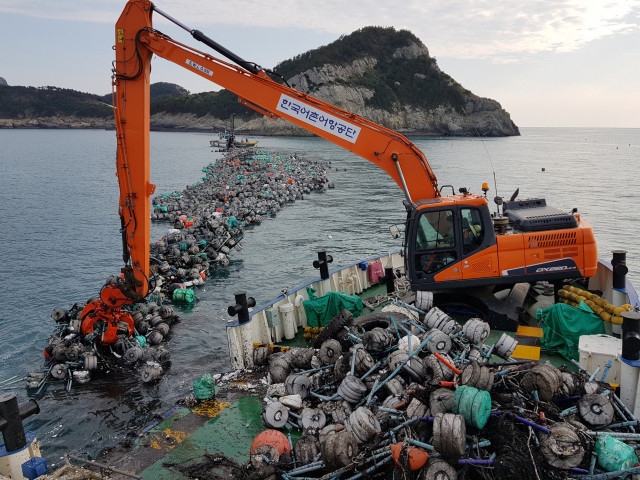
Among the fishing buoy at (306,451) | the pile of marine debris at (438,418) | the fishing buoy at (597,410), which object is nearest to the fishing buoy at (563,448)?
the pile of marine debris at (438,418)

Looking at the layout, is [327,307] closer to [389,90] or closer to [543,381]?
[543,381]

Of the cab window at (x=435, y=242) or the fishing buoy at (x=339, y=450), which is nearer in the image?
the fishing buoy at (x=339, y=450)

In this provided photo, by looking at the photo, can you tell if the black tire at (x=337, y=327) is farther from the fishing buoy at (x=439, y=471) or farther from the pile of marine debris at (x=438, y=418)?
the fishing buoy at (x=439, y=471)

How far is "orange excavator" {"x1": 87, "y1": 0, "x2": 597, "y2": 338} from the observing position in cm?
945

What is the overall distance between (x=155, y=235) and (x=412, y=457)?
2743 centimetres

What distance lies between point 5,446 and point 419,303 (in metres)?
7.16

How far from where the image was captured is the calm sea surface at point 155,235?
428 inches

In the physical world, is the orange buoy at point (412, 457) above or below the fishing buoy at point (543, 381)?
below

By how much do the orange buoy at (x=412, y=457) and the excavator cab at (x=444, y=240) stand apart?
15.3ft

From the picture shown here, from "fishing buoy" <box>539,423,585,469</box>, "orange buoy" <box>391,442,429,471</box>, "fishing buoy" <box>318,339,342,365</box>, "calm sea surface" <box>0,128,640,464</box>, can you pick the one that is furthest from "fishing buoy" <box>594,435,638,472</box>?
"calm sea surface" <box>0,128,640,464</box>

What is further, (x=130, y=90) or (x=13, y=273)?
(x=13, y=273)

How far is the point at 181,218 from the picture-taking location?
29.2m

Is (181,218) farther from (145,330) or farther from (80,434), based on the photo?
(80,434)

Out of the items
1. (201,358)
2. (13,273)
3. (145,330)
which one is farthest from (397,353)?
(13,273)
